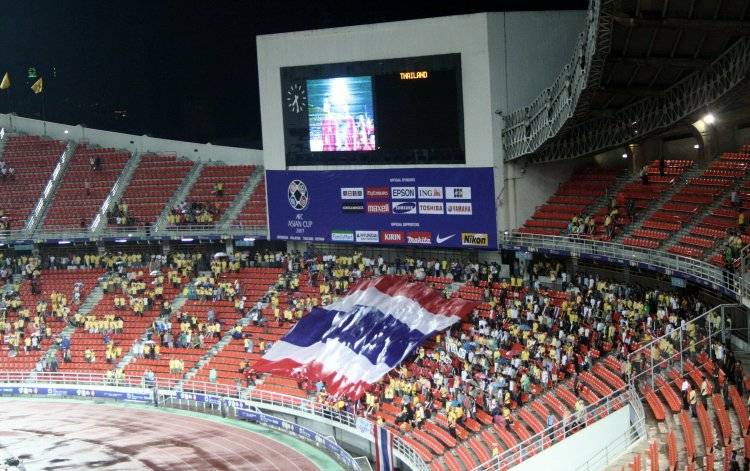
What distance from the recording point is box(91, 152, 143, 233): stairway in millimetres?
48031

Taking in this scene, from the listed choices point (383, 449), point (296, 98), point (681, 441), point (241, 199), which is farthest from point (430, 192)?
point (681, 441)

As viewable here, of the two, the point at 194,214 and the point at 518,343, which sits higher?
the point at 194,214

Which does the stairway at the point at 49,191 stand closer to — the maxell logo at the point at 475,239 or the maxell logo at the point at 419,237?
the maxell logo at the point at 419,237

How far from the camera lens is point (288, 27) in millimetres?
52500

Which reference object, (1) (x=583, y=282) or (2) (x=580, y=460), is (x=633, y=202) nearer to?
(1) (x=583, y=282)

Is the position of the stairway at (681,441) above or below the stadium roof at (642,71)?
below

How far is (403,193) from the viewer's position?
130ft

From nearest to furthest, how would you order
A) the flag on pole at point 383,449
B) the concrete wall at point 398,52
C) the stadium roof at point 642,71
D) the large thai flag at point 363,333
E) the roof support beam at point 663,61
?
the stadium roof at point 642,71
the roof support beam at point 663,61
the flag on pole at point 383,449
the large thai flag at point 363,333
the concrete wall at point 398,52

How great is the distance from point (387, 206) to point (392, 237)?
3.61ft

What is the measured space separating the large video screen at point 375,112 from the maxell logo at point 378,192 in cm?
90

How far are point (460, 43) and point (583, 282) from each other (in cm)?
847

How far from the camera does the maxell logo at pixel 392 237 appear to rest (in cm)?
4011

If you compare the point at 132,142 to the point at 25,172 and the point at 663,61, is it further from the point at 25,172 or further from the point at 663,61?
the point at 663,61

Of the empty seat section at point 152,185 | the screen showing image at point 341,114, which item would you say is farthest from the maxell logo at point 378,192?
the empty seat section at point 152,185
